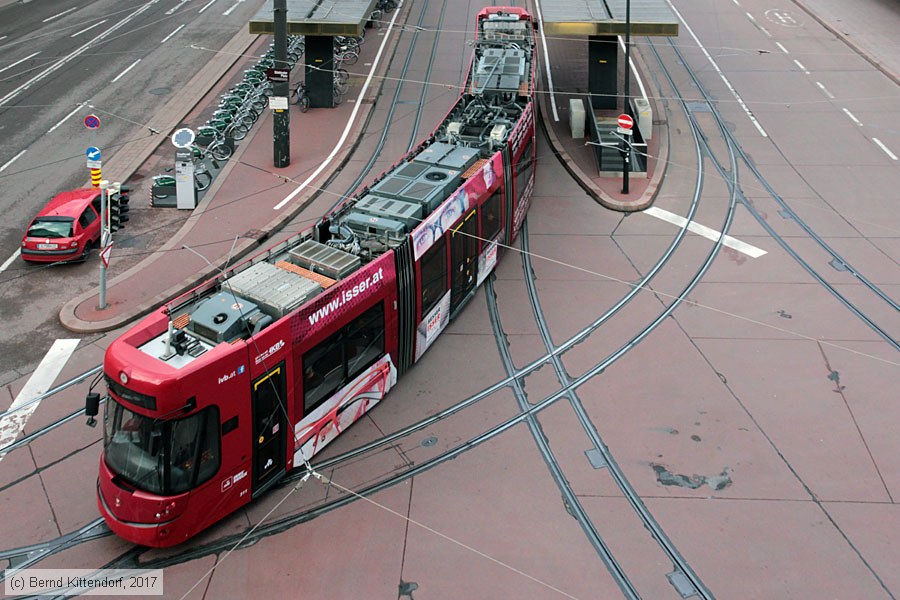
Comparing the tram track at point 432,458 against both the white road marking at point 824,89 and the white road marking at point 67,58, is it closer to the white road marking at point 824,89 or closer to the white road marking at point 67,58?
the white road marking at point 824,89

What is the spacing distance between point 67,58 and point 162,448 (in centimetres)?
3157

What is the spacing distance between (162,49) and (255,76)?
7.67 metres

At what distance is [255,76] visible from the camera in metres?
34.0

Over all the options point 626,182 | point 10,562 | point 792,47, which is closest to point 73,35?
point 626,182

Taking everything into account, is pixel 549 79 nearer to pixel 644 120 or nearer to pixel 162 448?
pixel 644 120

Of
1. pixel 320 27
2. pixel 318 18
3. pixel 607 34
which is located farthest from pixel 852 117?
pixel 318 18

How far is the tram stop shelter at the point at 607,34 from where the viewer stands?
27.5m

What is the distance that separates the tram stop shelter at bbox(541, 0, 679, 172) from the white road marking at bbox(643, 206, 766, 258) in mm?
2696

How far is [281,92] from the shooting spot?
26500 mm

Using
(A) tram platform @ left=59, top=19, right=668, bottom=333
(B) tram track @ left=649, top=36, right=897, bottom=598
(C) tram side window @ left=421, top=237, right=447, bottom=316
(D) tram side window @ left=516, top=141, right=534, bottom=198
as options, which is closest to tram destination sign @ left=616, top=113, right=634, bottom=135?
(A) tram platform @ left=59, top=19, right=668, bottom=333

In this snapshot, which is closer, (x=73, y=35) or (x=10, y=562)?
(x=10, y=562)

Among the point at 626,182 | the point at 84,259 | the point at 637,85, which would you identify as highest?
the point at 637,85

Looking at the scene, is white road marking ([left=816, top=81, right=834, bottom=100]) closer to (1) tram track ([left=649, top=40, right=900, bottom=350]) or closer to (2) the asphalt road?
(1) tram track ([left=649, top=40, right=900, bottom=350])

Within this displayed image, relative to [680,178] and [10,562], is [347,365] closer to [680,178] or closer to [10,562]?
[10,562]
